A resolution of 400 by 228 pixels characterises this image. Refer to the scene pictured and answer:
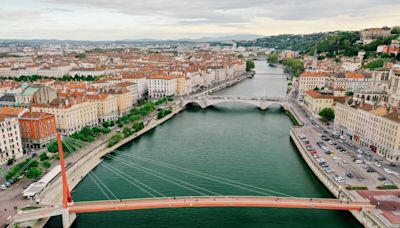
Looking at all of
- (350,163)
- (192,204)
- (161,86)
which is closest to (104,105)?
(161,86)

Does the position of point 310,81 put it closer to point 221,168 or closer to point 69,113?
point 221,168

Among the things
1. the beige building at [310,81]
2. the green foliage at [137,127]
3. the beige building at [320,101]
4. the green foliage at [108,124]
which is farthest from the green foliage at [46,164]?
the beige building at [310,81]

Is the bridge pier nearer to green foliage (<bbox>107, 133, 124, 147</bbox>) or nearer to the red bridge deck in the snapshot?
the red bridge deck

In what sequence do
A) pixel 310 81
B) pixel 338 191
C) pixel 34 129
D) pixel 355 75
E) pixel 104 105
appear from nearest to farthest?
pixel 338 191, pixel 34 129, pixel 104 105, pixel 355 75, pixel 310 81

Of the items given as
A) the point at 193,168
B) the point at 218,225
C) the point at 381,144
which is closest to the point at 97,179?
the point at 193,168

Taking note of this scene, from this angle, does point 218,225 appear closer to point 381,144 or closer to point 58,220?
point 58,220

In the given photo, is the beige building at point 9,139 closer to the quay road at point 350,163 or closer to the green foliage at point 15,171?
the green foliage at point 15,171
